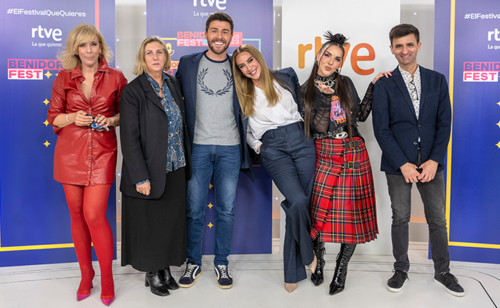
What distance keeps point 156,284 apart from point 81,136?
1152mm

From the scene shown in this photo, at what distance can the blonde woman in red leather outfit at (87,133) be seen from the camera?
227 centimetres

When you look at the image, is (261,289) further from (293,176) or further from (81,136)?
(81,136)

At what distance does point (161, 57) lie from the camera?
2314 millimetres

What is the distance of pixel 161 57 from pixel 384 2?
2.04 metres

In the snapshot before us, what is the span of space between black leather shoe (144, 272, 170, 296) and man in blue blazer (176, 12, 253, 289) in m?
0.15

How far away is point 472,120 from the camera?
2945 millimetres

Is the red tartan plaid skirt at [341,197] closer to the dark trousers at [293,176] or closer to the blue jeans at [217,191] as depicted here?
the dark trousers at [293,176]

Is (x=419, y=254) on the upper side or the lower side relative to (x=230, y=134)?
lower

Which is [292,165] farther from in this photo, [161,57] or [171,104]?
[161,57]

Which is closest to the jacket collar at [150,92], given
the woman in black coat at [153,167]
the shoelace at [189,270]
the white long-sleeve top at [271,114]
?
the woman in black coat at [153,167]

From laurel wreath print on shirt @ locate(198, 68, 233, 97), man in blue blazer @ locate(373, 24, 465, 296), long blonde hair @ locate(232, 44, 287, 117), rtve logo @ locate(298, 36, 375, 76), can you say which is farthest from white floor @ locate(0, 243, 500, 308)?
rtve logo @ locate(298, 36, 375, 76)

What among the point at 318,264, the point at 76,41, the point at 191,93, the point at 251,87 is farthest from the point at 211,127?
the point at 318,264

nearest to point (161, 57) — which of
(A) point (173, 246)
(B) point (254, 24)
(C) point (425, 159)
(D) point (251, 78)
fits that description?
(D) point (251, 78)

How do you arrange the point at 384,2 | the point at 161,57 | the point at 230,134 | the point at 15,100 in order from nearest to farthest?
the point at 161,57 → the point at 230,134 → the point at 15,100 → the point at 384,2
